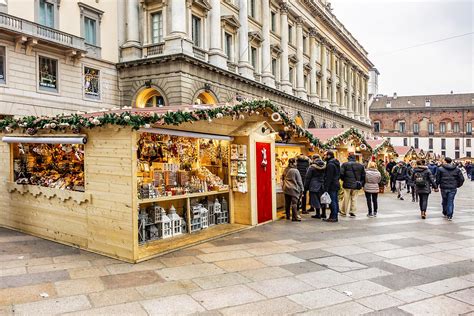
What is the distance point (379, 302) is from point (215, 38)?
23591 mm

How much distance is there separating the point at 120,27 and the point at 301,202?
18.3 metres

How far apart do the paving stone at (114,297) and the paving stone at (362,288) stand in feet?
9.07

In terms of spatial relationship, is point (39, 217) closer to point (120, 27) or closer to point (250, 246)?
point (250, 246)

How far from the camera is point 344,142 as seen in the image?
61.4ft

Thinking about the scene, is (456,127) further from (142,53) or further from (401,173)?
(142,53)

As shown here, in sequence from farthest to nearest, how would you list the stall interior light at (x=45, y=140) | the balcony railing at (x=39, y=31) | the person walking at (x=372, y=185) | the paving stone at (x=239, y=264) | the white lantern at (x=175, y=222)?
the balcony railing at (x=39, y=31)
the person walking at (x=372, y=185)
the white lantern at (x=175, y=222)
the stall interior light at (x=45, y=140)
the paving stone at (x=239, y=264)

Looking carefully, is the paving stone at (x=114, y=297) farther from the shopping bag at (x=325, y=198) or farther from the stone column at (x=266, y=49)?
the stone column at (x=266, y=49)

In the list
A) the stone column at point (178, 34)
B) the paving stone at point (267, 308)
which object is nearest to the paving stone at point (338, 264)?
the paving stone at point (267, 308)

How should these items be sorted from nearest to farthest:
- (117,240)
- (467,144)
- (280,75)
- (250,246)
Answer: (117,240) → (250,246) → (280,75) → (467,144)

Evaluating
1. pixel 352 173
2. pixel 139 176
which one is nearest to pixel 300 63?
pixel 352 173

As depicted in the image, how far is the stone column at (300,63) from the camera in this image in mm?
39844

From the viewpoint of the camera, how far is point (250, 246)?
788cm

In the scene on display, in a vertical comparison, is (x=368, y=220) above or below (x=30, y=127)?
below

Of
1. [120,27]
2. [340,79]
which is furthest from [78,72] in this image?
[340,79]
